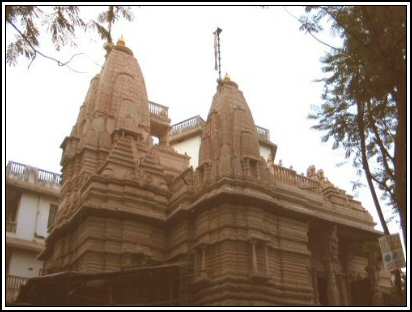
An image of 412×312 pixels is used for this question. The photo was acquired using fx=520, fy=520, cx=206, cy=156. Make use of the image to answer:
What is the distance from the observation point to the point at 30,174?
32719 mm

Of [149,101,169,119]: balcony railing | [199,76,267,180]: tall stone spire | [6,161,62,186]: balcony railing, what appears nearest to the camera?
[199,76,267,180]: tall stone spire

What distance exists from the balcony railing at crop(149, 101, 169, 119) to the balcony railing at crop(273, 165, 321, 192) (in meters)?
10.8

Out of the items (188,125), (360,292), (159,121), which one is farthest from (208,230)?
(188,125)

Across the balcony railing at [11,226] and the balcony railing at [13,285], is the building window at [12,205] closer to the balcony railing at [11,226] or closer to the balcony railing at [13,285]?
the balcony railing at [11,226]

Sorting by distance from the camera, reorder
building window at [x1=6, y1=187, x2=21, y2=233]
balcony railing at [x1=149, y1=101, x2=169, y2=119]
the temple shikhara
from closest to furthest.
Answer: the temple shikhara → building window at [x1=6, y1=187, x2=21, y2=233] → balcony railing at [x1=149, y1=101, x2=169, y2=119]

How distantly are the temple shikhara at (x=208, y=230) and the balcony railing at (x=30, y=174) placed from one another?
7780mm

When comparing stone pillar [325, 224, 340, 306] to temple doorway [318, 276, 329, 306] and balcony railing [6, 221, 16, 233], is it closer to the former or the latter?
temple doorway [318, 276, 329, 306]

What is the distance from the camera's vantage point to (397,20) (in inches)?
470

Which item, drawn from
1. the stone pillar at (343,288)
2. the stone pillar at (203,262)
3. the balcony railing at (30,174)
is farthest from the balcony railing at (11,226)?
the stone pillar at (343,288)

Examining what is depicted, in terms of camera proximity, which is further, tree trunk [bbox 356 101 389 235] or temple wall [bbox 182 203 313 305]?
temple wall [bbox 182 203 313 305]

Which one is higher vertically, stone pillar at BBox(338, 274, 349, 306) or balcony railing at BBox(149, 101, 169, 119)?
balcony railing at BBox(149, 101, 169, 119)

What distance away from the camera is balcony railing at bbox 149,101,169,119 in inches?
1235

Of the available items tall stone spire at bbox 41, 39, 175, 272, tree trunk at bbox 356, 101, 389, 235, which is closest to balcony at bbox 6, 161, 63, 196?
tall stone spire at bbox 41, 39, 175, 272

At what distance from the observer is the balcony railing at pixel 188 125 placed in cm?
3905
